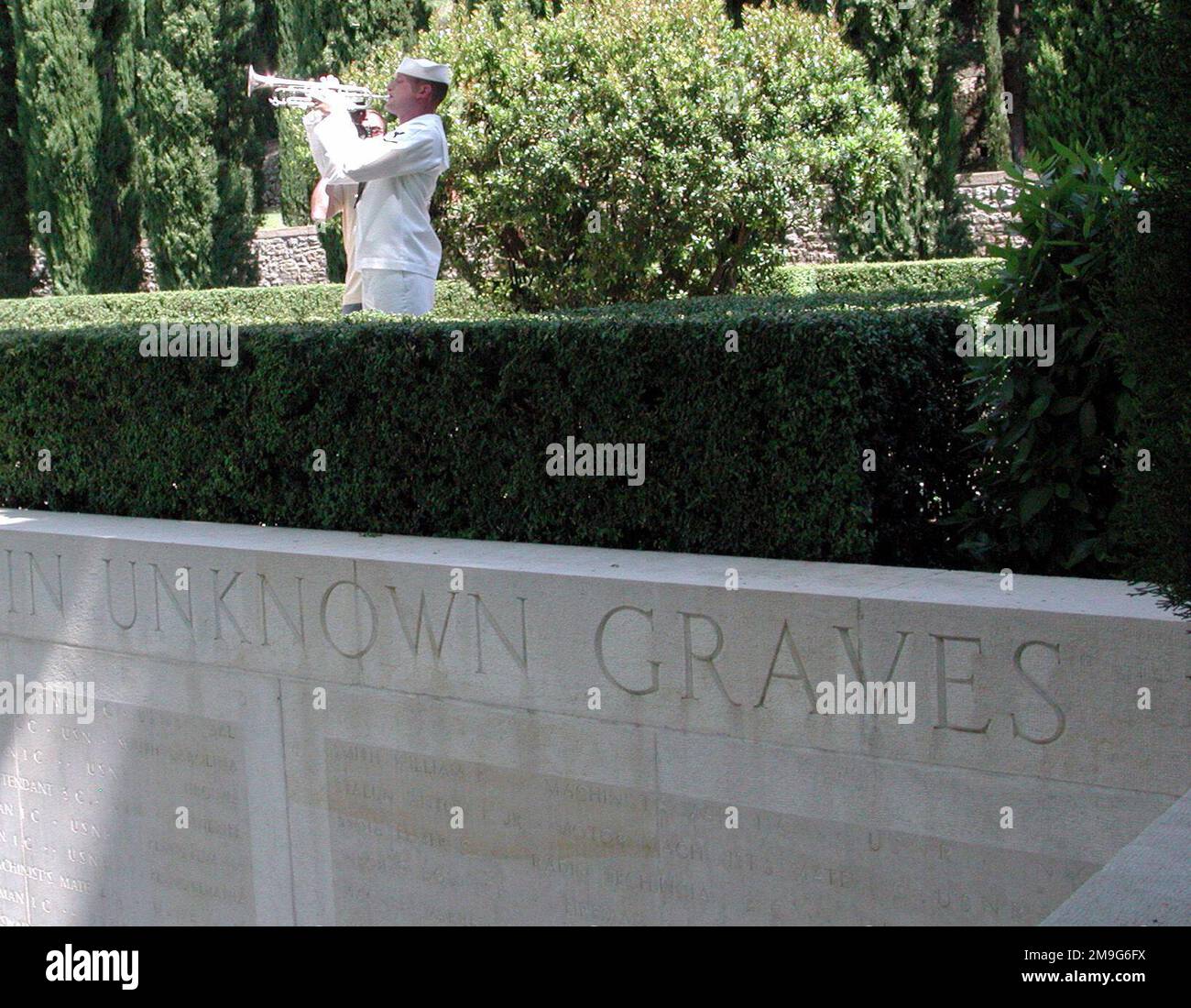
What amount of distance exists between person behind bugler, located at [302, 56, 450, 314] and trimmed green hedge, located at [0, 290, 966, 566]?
1.48 meters

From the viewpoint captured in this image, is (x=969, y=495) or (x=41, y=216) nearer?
(x=969, y=495)

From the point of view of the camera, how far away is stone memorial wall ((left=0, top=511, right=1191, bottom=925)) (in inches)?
140

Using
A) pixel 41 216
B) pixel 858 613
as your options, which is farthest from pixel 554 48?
pixel 41 216

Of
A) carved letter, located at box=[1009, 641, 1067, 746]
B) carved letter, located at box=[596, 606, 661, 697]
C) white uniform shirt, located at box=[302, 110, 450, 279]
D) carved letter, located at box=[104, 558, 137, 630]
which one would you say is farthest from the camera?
white uniform shirt, located at box=[302, 110, 450, 279]

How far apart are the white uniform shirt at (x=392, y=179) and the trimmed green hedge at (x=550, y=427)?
1.46 meters

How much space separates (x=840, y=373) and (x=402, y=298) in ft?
11.4

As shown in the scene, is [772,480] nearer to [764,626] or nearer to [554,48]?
[764,626]

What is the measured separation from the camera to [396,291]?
709cm

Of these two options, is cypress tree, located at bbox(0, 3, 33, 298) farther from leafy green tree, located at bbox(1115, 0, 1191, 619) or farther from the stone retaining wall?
leafy green tree, located at bbox(1115, 0, 1191, 619)

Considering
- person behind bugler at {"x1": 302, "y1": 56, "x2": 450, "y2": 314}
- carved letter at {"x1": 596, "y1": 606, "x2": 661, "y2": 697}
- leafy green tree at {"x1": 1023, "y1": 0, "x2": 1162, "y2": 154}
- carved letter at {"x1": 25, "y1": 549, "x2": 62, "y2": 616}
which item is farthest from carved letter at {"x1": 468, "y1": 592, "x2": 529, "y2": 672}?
leafy green tree at {"x1": 1023, "y1": 0, "x2": 1162, "y2": 154}

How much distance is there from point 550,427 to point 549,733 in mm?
1071

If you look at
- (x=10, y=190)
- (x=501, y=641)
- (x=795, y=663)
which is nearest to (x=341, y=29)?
(x=10, y=190)
